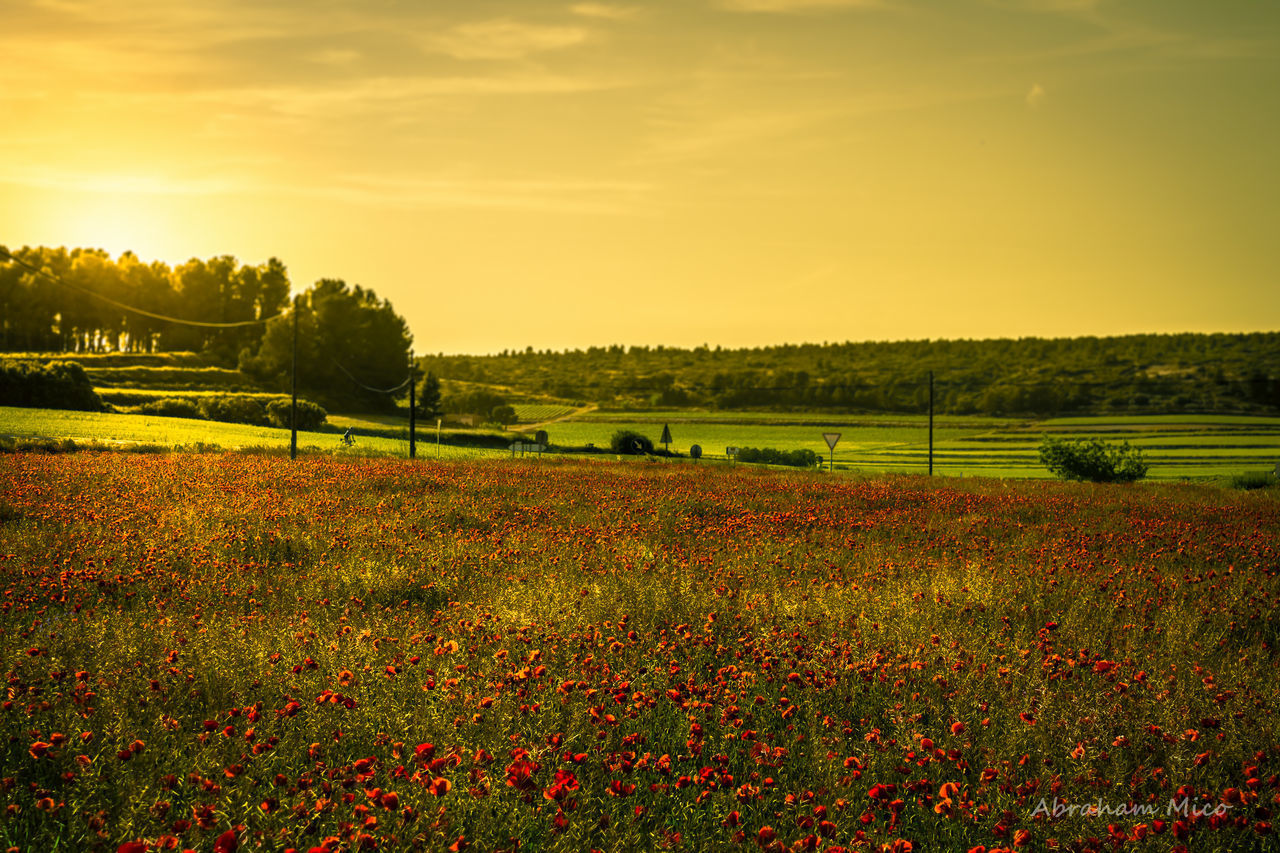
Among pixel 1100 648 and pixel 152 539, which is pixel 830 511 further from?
pixel 152 539

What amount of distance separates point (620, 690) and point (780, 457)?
49.7m

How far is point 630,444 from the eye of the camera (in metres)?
59.4

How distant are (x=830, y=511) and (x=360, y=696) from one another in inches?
532

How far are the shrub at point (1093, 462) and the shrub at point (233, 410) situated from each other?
5146 cm

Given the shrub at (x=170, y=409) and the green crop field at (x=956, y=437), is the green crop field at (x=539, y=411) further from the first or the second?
the shrub at (x=170, y=409)

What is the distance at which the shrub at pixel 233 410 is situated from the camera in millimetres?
63500

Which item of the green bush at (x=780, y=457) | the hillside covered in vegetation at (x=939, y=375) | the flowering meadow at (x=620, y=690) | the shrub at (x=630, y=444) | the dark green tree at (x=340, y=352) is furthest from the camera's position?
the hillside covered in vegetation at (x=939, y=375)

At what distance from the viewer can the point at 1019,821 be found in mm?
4797

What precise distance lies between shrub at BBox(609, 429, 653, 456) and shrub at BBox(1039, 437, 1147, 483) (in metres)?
25.8

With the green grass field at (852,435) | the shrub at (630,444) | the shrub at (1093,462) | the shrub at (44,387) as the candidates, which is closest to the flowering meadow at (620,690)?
the shrub at (1093,462)

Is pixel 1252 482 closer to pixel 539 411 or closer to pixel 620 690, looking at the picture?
pixel 620 690

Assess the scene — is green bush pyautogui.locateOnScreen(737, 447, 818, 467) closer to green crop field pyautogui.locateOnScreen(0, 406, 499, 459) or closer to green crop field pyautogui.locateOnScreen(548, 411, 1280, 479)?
green crop field pyautogui.locateOnScreen(548, 411, 1280, 479)

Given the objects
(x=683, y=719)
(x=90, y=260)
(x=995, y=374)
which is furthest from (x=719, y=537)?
(x=90, y=260)

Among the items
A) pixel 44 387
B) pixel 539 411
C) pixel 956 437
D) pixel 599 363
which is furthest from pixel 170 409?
pixel 599 363
